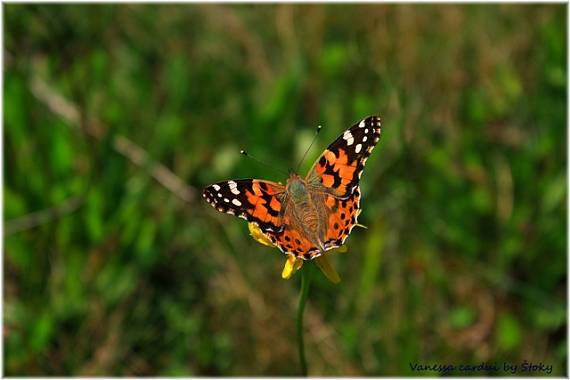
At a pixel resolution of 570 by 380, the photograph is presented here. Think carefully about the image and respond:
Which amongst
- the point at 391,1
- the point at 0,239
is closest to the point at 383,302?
the point at 0,239

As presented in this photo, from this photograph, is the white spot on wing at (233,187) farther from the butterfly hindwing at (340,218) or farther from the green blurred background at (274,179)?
the green blurred background at (274,179)

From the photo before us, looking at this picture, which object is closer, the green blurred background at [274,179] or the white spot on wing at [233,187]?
Answer: the white spot on wing at [233,187]

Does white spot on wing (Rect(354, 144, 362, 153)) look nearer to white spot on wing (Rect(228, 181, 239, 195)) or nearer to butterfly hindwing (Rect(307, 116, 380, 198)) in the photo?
butterfly hindwing (Rect(307, 116, 380, 198))

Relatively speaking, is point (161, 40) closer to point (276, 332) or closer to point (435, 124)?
point (435, 124)

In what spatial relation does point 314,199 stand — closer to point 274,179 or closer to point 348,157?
point 348,157

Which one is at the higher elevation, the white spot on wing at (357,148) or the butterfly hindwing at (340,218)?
the white spot on wing at (357,148)

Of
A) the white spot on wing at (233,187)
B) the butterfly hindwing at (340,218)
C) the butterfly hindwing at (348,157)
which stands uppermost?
the butterfly hindwing at (348,157)

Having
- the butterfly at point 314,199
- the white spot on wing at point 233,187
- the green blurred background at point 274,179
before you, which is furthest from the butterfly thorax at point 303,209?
the green blurred background at point 274,179
